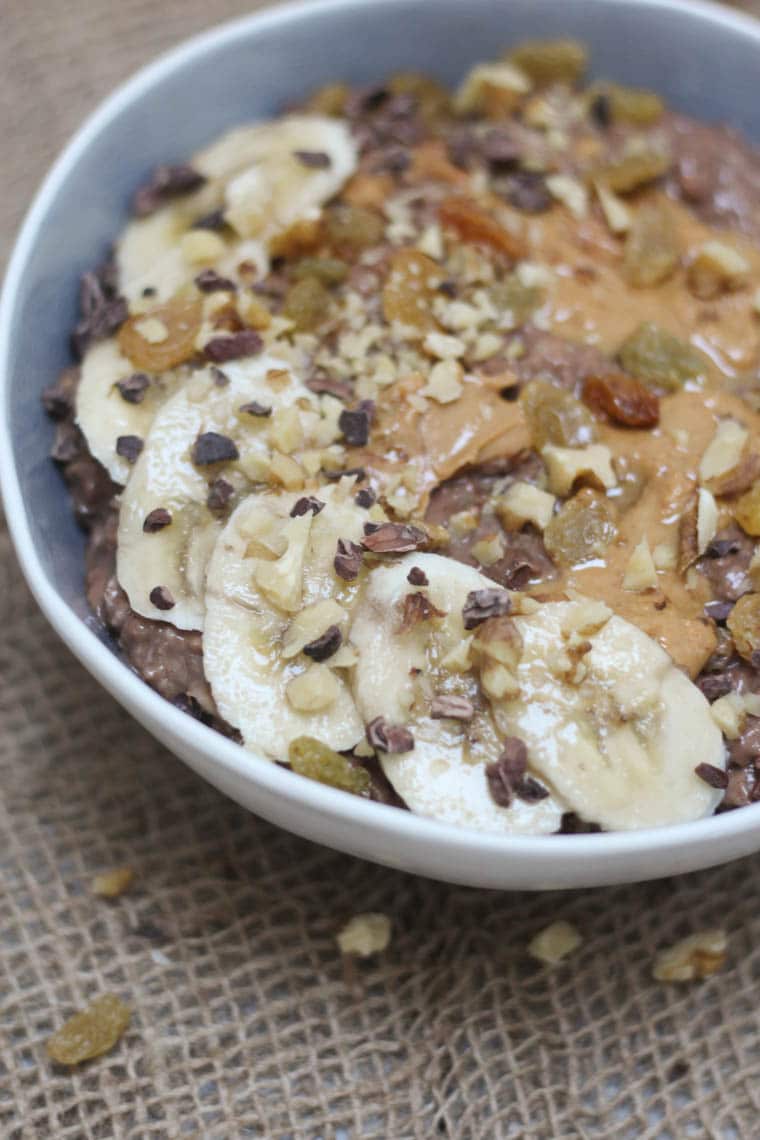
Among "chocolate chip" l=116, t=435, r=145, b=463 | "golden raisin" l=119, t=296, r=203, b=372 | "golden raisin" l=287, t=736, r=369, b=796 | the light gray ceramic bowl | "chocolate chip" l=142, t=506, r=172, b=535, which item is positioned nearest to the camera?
the light gray ceramic bowl

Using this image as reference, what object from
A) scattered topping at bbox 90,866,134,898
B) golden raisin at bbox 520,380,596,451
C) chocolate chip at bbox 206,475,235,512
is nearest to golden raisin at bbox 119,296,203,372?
chocolate chip at bbox 206,475,235,512

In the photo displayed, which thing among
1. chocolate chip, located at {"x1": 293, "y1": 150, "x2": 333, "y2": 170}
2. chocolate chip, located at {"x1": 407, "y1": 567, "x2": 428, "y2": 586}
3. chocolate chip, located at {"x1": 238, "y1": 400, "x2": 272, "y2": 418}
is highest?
chocolate chip, located at {"x1": 293, "y1": 150, "x2": 333, "y2": 170}

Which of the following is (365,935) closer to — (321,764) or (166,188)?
(321,764)

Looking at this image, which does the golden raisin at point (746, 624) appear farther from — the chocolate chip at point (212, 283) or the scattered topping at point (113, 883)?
the scattered topping at point (113, 883)

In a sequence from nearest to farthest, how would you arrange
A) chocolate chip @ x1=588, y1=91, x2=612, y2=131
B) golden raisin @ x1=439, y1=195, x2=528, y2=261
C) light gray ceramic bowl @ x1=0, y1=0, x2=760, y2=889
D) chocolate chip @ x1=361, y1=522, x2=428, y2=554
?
1. light gray ceramic bowl @ x1=0, y1=0, x2=760, y2=889
2. chocolate chip @ x1=361, y1=522, x2=428, y2=554
3. golden raisin @ x1=439, y1=195, x2=528, y2=261
4. chocolate chip @ x1=588, y1=91, x2=612, y2=131

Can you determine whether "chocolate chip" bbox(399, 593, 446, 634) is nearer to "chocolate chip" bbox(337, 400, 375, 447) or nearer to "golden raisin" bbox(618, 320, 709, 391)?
"chocolate chip" bbox(337, 400, 375, 447)

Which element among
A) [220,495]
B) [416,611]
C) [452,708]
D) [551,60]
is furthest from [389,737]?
[551,60]
